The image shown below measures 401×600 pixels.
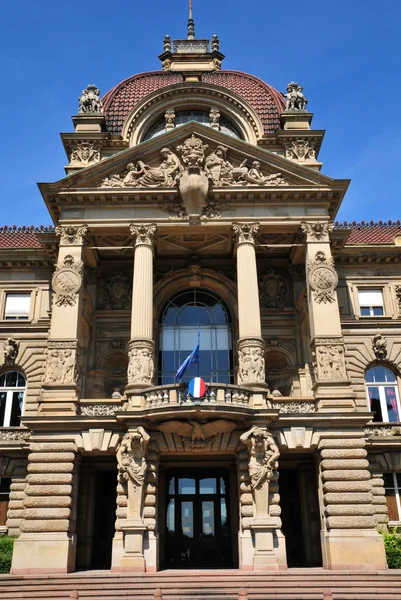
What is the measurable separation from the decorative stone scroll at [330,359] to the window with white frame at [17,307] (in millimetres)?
17327

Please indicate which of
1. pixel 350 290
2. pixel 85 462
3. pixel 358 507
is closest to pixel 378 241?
pixel 350 290

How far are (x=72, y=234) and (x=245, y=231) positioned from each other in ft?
29.5

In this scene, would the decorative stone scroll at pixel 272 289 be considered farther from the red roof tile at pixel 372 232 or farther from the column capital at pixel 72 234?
the column capital at pixel 72 234

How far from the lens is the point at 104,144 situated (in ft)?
115

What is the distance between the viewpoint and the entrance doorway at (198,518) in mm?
28828

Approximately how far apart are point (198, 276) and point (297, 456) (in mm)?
11925

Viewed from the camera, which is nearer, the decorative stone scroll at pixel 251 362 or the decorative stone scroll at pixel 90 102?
the decorative stone scroll at pixel 251 362

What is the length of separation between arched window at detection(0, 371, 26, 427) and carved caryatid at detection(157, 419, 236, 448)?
11.0m

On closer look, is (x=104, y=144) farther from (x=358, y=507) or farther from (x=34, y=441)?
(x=358, y=507)

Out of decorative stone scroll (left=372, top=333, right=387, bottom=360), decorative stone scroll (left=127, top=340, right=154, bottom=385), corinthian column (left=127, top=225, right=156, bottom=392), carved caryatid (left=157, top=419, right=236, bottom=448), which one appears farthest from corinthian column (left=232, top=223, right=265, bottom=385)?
decorative stone scroll (left=372, top=333, right=387, bottom=360)

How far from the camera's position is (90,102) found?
120ft

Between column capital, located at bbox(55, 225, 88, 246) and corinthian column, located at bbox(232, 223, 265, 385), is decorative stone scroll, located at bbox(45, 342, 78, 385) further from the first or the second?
corinthian column, located at bbox(232, 223, 265, 385)

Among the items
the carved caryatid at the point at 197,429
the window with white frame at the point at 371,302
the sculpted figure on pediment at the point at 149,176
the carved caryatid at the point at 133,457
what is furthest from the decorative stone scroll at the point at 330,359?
the sculpted figure on pediment at the point at 149,176

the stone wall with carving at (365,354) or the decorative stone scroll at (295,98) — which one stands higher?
the decorative stone scroll at (295,98)
